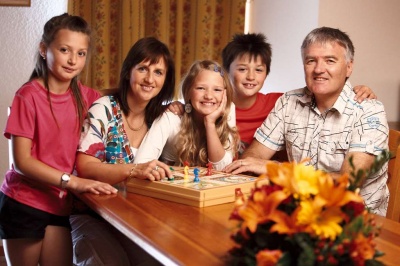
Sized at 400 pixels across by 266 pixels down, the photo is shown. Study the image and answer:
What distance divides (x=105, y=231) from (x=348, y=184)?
1.27 metres

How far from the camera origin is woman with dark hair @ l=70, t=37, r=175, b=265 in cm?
209

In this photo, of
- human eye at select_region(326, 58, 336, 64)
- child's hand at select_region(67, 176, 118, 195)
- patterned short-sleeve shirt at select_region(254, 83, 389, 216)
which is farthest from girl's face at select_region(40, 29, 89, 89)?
human eye at select_region(326, 58, 336, 64)

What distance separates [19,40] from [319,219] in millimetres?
2997

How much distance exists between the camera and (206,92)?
8.25ft

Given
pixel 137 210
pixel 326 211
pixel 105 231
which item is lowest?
pixel 105 231

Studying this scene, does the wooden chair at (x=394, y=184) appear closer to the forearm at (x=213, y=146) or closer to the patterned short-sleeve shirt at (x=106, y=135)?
the forearm at (x=213, y=146)

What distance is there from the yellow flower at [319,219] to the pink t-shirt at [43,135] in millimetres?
1406

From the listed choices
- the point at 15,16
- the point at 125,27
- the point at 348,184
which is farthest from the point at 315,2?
the point at 348,184

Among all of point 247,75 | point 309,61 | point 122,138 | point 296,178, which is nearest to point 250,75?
point 247,75

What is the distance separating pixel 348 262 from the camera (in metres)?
1.04

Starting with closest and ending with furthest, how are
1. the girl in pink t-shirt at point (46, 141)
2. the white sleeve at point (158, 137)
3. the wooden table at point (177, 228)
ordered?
the wooden table at point (177, 228) < the girl in pink t-shirt at point (46, 141) < the white sleeve at point (158, 137)

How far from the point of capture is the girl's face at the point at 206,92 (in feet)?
8.20

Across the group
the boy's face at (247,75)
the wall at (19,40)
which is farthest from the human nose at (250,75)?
the wall at (19,40)

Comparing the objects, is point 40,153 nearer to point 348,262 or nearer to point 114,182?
point 114,182
